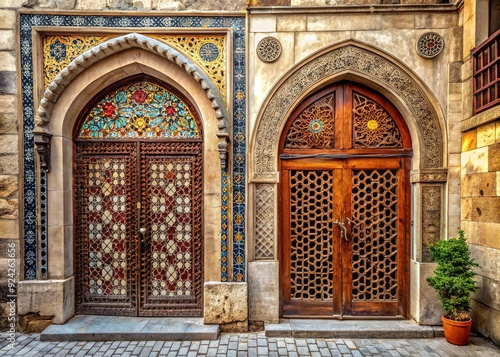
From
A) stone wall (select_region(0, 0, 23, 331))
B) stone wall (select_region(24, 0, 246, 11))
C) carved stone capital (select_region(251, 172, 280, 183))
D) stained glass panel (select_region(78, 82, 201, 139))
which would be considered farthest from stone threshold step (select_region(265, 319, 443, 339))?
stone wall (select_region(24, 0, 246, 11))

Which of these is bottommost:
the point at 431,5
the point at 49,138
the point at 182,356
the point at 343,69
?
the point at 182,356

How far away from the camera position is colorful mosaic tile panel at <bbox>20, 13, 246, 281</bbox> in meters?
4.35

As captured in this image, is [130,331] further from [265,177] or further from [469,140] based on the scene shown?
[469,140]

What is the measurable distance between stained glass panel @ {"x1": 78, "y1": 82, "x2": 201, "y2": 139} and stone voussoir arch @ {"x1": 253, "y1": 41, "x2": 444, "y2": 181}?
1059 mm

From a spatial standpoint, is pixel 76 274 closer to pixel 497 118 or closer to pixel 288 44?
pixel 288 44

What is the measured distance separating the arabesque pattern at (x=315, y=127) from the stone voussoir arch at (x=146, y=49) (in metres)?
1.00

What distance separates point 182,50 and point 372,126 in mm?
2895

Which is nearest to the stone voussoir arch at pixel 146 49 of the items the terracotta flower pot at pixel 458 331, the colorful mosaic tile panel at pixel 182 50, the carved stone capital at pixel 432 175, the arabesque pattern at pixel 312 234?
the colorful mosaic tile panel at pixel 182 50

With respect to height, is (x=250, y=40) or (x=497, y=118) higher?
(x=250, y=40)

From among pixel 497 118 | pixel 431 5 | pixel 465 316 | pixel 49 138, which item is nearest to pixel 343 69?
pixel 431 5

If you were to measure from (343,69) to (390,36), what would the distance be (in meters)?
0.77

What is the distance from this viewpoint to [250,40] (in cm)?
438

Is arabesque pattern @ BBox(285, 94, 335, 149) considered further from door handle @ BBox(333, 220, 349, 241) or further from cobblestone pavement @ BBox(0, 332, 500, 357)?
cobblestone pavement @ BBox(0, 332, 500, 357)

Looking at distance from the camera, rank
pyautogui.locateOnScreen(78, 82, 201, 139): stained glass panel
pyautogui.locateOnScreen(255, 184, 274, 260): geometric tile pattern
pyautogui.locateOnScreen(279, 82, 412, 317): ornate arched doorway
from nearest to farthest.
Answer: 1. pyautogui.locateOnScreen(255, 184, 274, 260): geometric tile pattern
2. pyautogui.locateOnScreen(279, 82, 412, 317): ornate arched doorway
3. pyautogui.locateOnScreen(78, 82, 201, 139): stained glass panel
